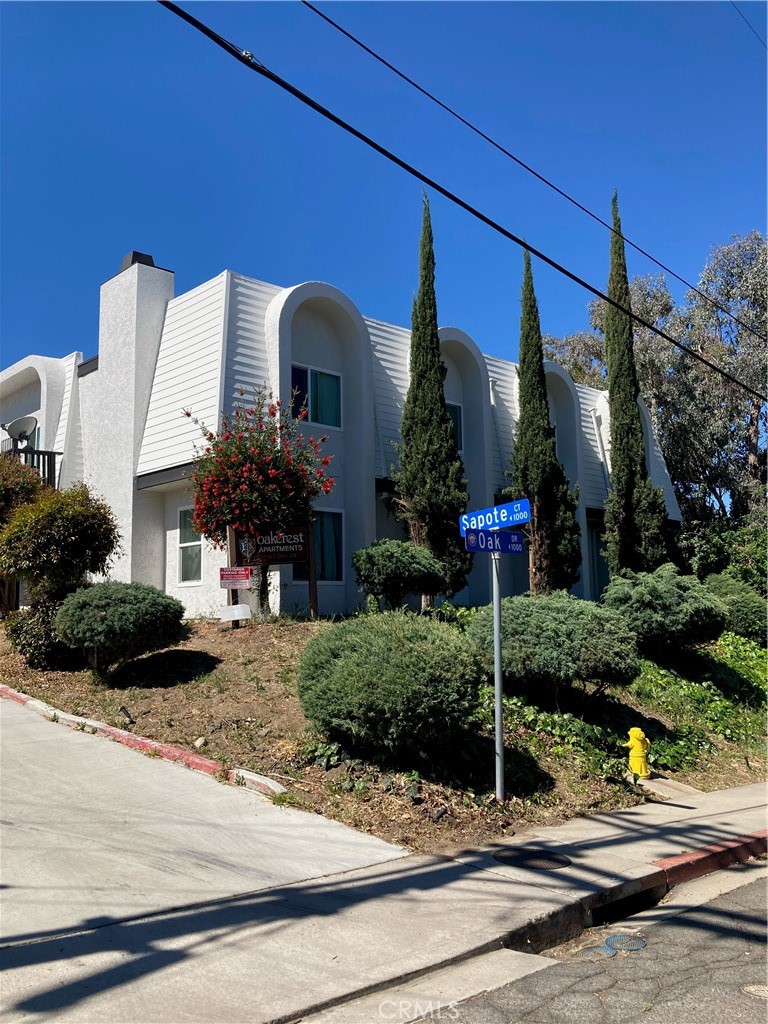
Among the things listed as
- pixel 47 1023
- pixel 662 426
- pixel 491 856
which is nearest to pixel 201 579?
pixel 491 856

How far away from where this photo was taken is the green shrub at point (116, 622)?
1152cm

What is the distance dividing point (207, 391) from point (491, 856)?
11.3 m

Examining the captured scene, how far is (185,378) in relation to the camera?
55.5ft

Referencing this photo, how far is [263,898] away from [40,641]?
8210mm

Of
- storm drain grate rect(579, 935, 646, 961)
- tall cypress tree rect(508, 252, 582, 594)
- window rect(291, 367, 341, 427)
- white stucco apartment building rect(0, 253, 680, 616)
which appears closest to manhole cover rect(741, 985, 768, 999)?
storm drain grate rect(579, 935, 646, 961)

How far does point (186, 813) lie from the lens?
24.8ft

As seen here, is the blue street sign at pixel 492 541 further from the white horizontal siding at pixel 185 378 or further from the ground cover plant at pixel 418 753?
the white horizontal siding at pixel 185 378

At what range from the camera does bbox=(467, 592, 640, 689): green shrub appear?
1064cm

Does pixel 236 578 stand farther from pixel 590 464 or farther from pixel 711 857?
pixel 590 464

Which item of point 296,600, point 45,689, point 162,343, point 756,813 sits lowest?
point 756,813

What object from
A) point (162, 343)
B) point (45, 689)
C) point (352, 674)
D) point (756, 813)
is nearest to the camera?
point (352, 674)

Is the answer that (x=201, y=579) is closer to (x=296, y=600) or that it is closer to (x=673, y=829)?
(x=296, y=600)

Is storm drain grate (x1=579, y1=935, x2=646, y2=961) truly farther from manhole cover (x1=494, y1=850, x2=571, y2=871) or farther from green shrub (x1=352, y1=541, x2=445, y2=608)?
green shrub (x1=352, y1=541, x2=445, y2=608)

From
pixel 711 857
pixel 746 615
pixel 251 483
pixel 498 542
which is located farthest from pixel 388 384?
pixel 711 857
